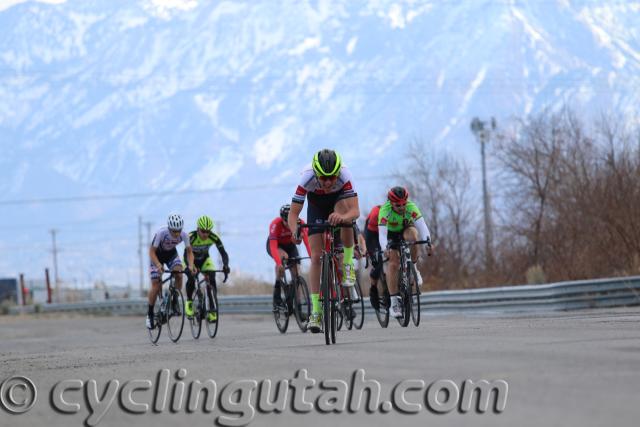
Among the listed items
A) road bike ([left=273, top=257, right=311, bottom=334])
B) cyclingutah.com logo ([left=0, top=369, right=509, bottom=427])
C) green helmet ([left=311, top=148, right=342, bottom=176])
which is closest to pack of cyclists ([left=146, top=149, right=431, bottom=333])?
green helmet ([left=311, top=148, right=342, bottom=176])

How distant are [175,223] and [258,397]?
37.3 ft

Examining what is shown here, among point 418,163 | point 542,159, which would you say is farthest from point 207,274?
point 418,163

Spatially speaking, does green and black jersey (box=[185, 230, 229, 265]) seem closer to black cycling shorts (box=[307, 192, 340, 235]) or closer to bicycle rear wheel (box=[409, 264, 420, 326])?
bicycle rear wheel (box=[409, 264, 420, 326])

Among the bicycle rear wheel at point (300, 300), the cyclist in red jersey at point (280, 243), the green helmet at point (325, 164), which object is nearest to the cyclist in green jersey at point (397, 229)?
the bicycle rear wheel at point (300, 300)

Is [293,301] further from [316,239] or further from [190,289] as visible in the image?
[316,239]

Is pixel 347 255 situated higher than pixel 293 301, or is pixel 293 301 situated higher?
pixel 347 255

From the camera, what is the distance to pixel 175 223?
65.4 ft

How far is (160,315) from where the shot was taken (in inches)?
822

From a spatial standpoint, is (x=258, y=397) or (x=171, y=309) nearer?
(x=258, y=397)

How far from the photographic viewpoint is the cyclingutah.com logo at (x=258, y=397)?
26.2 ft

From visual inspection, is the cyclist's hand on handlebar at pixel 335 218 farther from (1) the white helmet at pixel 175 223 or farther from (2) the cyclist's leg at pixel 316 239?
(1) the white helmet at pixel 175 223

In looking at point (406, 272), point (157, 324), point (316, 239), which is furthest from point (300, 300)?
point (316, 239)

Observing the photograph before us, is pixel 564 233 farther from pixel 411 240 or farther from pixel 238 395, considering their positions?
pixel 238 395

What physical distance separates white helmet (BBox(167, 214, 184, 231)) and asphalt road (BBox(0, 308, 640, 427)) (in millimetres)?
5803
